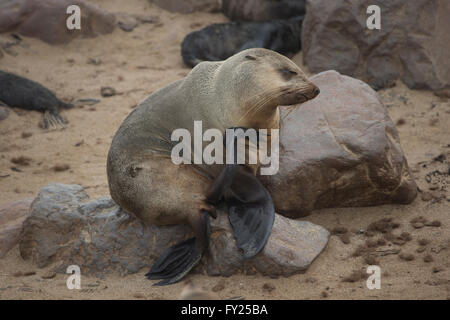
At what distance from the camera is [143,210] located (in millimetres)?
4090

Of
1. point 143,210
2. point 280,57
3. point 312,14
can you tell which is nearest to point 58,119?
point 312,14

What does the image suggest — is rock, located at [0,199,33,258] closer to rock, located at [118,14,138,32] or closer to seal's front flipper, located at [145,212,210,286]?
seal's front flipper, located at [145,212,210,286]

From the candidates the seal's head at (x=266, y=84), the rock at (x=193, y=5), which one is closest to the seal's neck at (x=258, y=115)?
the seal's head at (x=266, y=84)

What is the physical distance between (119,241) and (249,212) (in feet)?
3.01

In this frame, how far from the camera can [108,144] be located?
23.1 feet

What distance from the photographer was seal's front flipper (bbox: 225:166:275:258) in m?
3.98

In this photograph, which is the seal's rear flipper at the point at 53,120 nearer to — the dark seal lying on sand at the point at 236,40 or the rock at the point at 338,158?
the dark seal lying on sand at the point at 236,40

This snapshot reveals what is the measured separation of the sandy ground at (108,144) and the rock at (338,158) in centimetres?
15

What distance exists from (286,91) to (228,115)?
405 millimetres

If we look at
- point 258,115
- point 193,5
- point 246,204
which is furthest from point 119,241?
point 193,5

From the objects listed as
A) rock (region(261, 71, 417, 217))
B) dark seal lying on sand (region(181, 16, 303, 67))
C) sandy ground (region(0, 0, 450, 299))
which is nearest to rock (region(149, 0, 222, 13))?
sandy ground (region(0, 0, 450, 299))

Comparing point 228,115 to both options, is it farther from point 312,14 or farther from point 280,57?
point 312,14

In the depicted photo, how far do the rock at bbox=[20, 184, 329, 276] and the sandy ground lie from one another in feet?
0.28

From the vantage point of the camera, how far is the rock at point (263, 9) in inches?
387
